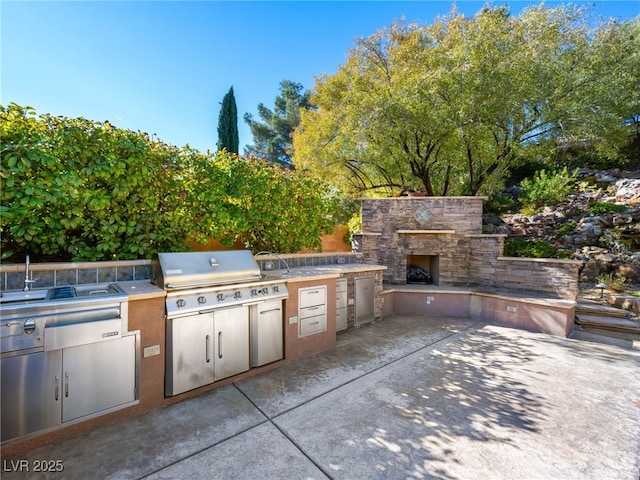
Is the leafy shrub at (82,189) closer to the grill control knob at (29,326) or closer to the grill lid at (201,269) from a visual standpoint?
the grill lid at (201,269)

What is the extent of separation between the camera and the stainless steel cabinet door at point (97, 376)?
2.08m

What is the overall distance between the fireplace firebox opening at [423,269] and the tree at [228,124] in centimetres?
Result: 1062

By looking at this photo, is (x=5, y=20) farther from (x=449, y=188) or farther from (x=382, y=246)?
(x=449, y=188)

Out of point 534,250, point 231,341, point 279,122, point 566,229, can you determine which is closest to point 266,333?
point 231,341

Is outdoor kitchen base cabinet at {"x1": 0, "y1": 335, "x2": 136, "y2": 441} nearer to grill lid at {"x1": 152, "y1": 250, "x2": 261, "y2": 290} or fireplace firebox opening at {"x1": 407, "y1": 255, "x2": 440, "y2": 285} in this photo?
grill lid at {"x1": 152, "y1": 250, "x2": 261, "y2": 290}

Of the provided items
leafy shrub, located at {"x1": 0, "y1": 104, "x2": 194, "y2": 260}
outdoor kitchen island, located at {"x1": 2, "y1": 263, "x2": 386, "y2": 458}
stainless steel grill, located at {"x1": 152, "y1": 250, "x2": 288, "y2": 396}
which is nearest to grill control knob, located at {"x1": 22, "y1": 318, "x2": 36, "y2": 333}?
outdoor kitchen island, located at {"x1": 2, "y1": 263, "x2": 386, "y2": 458}

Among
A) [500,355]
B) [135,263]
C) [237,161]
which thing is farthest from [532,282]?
[135,263]

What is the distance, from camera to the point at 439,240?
20.7ft

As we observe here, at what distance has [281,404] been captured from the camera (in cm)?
265

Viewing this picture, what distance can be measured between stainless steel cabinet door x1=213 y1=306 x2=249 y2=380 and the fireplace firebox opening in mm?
4690

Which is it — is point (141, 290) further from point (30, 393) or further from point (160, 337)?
point (30, 393)

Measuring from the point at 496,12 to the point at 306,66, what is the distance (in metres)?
5.90

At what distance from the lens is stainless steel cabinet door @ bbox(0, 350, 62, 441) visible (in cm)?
186

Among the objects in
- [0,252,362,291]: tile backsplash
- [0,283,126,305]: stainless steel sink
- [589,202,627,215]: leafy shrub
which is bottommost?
[0,283,126,305]: stainless steel sink
